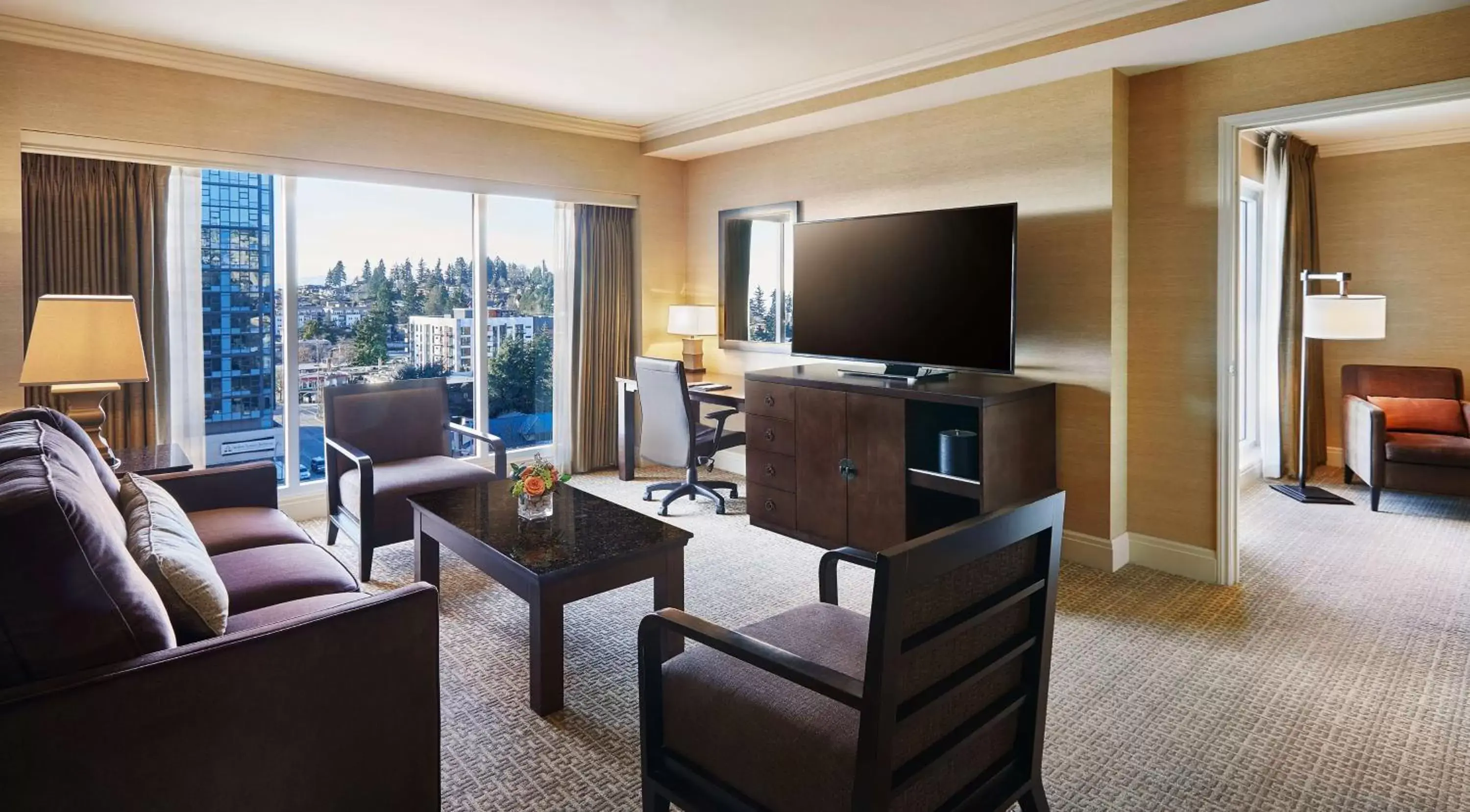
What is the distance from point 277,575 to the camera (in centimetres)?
233

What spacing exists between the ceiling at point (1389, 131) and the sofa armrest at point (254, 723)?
5.43 meters

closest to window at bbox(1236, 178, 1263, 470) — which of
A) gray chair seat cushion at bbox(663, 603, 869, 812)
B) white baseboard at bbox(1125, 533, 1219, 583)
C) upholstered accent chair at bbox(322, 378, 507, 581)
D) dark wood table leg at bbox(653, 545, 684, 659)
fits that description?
white baseboard at bbox(1125, 533, 1219, 583)

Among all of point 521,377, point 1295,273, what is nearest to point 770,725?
point 521,377

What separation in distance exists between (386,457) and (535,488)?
1.54 m

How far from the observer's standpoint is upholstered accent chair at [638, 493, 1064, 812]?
129 cm

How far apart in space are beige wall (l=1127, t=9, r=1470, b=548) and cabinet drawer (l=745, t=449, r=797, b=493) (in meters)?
1.65

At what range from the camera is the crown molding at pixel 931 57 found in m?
3.18

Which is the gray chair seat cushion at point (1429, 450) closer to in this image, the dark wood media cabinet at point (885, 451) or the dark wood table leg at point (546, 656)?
the dark wood media cabinet at point (885, 451)

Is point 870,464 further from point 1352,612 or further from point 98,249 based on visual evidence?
point 98,249

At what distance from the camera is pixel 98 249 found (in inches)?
152

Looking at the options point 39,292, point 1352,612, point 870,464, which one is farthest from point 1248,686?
point 39,292

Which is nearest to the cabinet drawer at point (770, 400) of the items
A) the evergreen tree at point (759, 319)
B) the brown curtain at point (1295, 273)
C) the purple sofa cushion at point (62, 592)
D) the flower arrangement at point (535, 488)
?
the evergreen tree at point (759, 319)

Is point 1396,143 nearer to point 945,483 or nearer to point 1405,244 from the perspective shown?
point 1405,244

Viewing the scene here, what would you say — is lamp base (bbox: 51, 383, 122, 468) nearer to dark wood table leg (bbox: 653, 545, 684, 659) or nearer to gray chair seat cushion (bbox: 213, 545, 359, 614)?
gray chair seat cushion (bbox: 213, 545, 359, 614)
